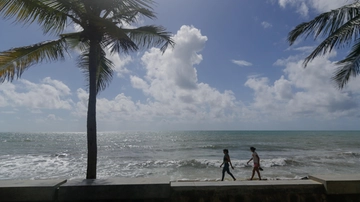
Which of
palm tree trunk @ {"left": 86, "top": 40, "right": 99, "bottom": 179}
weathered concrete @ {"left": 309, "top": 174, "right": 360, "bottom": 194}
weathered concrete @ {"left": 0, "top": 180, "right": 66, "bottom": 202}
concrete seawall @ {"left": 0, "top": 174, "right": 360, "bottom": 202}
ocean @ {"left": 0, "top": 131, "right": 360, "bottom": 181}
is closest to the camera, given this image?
weathered concrete @ {"left": 0, "top": 180, "right": 66, "bottom": 202}

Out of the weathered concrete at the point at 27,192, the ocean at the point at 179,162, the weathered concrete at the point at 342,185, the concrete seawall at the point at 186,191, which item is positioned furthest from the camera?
the ocean at the point at 179,162

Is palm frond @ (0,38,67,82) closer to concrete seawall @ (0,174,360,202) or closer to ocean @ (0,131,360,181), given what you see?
concrete seawall @ (0,174,360,202)

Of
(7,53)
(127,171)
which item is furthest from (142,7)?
(127,171)

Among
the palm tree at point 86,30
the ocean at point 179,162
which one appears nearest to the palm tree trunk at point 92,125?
the palm tree at point 86,30

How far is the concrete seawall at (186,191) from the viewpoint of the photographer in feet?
12.9

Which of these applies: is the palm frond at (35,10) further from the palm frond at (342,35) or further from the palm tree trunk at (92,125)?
the palm frond at (342,35)

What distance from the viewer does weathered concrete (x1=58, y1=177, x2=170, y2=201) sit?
3.93 meters

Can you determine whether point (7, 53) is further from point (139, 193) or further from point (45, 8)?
point (139, 193)

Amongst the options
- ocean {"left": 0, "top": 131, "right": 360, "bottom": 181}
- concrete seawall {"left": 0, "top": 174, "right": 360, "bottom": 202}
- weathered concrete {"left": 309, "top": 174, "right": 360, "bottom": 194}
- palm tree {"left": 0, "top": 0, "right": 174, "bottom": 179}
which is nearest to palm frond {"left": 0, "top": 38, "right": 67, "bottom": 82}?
palm tree {"left": 0, "top": 0, "right": 174, "bottom": 179}

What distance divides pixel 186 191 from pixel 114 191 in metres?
1.17

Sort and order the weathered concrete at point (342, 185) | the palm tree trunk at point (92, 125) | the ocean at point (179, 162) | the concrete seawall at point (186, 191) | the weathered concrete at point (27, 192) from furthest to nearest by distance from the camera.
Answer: the ocean at point (179, 162) → the palm tree trunk at point (92, 125) → the weathered concrete at point (342, 185) → the concrete seawall at point (186, 191) → the weathered concrete at point (27, 192)

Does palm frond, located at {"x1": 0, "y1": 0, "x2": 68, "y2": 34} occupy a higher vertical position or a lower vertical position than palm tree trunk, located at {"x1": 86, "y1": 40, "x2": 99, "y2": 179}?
higher

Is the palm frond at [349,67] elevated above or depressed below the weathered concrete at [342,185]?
above

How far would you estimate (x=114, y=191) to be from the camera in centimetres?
396
